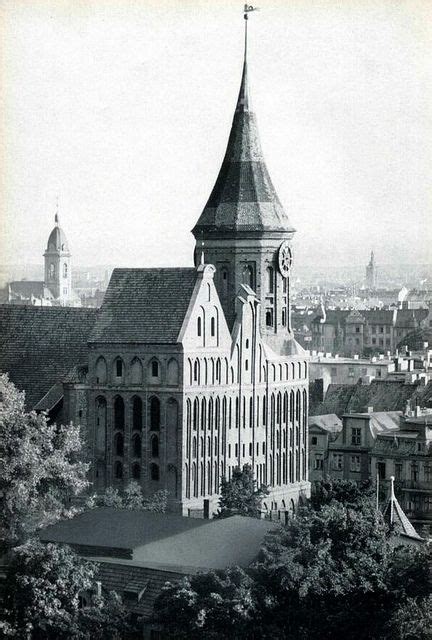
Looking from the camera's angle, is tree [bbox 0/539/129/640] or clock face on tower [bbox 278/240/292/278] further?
clock face on tower [bbox 278/240/292/278]

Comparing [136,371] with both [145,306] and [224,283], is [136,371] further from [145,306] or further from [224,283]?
[224,283]

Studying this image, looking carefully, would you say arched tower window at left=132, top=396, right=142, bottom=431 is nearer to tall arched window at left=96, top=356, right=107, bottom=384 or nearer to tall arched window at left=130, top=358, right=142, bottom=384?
tall arched window at left=130, top=358, right=142, bottom=384

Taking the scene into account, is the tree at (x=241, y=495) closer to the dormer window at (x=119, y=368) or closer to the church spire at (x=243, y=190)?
the dormer window at (x=119, y=368)

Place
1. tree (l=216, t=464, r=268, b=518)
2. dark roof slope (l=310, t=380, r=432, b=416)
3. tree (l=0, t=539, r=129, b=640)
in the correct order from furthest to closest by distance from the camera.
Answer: dark roof slope (l=310, t=380, r=432, b=416)
tree (l=216, t=464, r=268, b=518)
tree (l=0, t=539, r=129, b=640)

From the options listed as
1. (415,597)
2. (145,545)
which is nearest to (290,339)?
(145,545)

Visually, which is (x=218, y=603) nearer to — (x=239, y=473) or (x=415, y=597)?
(x=415, y=597)

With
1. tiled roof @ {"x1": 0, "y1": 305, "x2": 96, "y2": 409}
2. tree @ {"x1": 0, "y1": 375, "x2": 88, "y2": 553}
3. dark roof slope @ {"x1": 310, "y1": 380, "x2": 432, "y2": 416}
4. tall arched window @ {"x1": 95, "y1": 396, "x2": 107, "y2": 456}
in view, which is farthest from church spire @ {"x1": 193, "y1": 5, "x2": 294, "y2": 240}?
tree @ {"x1": 0, "y1": 375, "x2": 88, "y2": 553}
